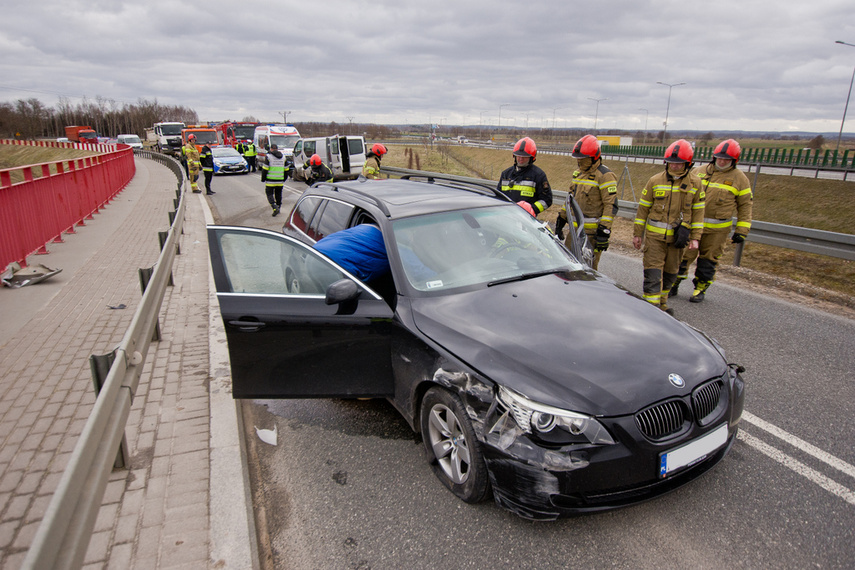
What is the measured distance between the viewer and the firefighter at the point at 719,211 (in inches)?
258

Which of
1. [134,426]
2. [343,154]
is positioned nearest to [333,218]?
[134,426]

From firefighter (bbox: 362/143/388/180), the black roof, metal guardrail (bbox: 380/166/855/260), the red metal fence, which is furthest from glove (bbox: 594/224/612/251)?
the red metal fence

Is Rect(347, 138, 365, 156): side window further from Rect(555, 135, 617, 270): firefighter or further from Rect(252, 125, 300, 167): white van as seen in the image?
Rect(555, 135, 617, 270): firefighter

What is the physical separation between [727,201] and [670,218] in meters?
1.31

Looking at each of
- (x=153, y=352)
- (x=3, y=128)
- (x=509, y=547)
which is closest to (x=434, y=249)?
(x=509, y=547)

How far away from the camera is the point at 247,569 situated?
7.83 feet

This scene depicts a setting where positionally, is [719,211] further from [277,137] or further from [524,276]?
[277,137]

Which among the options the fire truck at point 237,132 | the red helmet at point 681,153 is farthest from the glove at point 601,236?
the fire truck at point 237,132

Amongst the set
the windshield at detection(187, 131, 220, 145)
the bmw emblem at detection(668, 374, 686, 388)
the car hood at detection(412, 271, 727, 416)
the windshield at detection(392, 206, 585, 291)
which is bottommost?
the bmw emblem at detection(668, 374, 686, 388)

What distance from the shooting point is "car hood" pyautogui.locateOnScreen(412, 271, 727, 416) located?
245 centimetres

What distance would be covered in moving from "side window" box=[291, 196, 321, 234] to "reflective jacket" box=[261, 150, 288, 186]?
28.1 ft

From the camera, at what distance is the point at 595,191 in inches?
264

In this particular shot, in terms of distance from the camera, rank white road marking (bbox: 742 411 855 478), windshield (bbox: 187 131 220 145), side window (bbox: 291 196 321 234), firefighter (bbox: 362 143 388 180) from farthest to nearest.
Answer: windshield (bbox: 187 131 220 145) < firefighter (bbox: 362 143 388 180) < side window (bbox: 291 196 321 234) < white road marking (bbox: 742 411 855 478)

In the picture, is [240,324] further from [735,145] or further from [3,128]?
[3,128]
